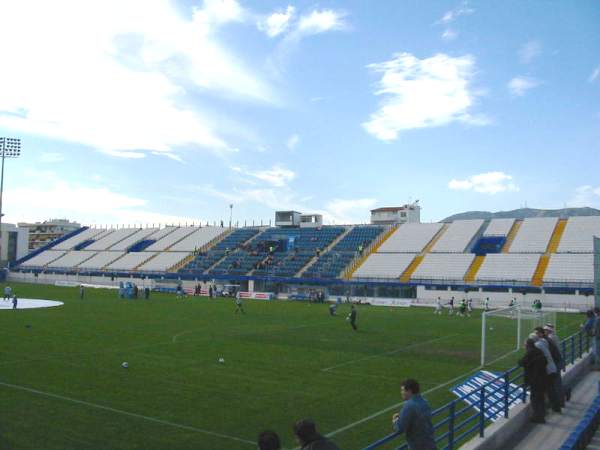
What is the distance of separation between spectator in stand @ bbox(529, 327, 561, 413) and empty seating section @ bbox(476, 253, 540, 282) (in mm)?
46248

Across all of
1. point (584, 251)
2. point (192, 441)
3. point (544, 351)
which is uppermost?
point (584, 251)

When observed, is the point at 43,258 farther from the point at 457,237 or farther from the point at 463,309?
the point at 463,309

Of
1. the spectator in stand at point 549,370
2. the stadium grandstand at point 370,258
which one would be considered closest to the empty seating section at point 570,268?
the stadium grandstand at point 370,258

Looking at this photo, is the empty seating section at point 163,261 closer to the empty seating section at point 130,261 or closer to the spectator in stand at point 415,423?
the empty seating section at point 130,261

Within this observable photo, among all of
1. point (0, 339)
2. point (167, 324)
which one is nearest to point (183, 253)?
point (167, 324)

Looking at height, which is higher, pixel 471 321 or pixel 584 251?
pixel 584 251

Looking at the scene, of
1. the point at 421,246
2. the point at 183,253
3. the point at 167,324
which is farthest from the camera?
the point at 183,253

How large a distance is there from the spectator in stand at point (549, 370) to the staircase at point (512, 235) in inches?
2115

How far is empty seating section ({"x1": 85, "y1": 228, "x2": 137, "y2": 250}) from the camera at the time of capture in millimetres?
99125

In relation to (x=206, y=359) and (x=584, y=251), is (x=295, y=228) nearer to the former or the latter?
(x=584, y=251)

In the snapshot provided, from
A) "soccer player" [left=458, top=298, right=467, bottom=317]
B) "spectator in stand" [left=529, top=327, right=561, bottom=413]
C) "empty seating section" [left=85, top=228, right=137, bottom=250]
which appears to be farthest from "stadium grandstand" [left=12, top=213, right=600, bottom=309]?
"spectator in stand" [left=529, top=327, right=561, bottom=413]

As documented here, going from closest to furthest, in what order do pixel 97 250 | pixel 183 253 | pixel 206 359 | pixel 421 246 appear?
pixel 206 359 → pixel 421 246 → pixel 183 253 → pixel 97 250

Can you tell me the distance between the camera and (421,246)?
69.8m

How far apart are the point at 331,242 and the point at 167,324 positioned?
156ft
